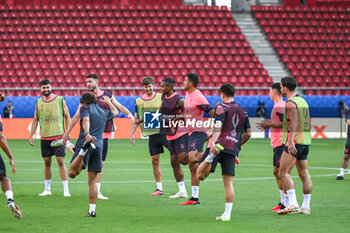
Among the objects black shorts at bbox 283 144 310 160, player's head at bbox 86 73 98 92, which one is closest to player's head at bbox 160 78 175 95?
player's head at bbox 86 73 98 92

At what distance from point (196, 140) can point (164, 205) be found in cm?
131

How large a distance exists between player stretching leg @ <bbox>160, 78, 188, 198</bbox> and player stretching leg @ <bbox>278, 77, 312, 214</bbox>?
Answer: 2.38 m

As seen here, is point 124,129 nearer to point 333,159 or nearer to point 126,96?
point 126,96

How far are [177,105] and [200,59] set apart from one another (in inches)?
1115

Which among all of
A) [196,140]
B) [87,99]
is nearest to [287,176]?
[196,140]

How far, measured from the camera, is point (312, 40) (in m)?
44.1

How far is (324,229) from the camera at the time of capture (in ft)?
29.8

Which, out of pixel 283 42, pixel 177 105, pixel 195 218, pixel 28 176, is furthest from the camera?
pixel 283 42

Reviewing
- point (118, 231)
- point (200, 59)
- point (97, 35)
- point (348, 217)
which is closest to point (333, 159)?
point (348, 217)

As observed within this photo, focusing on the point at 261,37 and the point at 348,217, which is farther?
the point at 261,37

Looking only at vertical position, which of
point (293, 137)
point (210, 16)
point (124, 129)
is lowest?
point (124, 129)

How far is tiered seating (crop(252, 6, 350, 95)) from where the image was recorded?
41.7 metres

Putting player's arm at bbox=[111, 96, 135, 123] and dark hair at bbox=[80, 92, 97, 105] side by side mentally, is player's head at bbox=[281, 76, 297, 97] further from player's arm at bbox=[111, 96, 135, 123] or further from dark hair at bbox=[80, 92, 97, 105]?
player's arm at bbox=[111, 96, 135, 123]

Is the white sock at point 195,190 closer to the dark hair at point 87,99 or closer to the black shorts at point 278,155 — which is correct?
the black shorts at point 278,155
